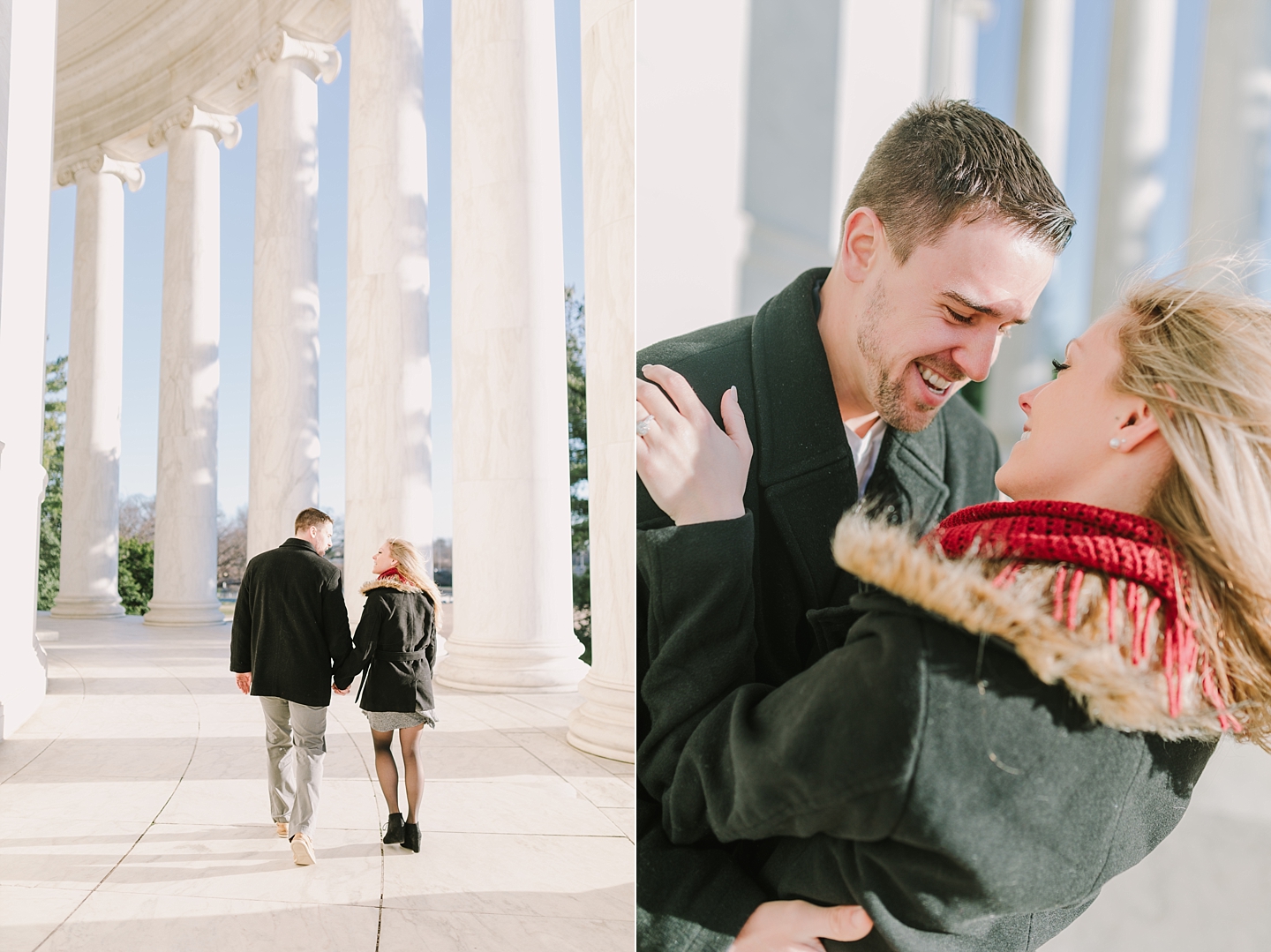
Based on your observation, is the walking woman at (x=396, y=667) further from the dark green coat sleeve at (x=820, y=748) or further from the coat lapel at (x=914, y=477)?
the dark green coat sleeve at (x=820, y=748)

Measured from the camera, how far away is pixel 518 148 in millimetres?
133750

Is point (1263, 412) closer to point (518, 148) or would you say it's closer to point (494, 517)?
point (494, 517)

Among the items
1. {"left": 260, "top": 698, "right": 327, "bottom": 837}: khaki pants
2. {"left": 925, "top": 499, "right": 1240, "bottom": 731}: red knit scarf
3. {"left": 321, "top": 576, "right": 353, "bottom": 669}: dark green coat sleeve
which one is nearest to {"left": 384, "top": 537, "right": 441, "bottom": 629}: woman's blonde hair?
{"left": 321, "top": 576, "right": 353, "bottom": 669}: dark green coat sleeve

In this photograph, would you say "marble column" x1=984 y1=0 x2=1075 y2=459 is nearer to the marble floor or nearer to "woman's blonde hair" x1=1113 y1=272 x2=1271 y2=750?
"woman's blonde hair" x1=1113 y1=272 x2=1271 y2=750

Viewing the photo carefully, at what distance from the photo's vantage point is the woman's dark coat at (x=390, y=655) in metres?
80.9

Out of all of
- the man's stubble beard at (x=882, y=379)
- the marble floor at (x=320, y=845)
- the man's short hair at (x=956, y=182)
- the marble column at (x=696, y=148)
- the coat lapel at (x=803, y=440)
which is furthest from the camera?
the marble floor at (x=320, y=845)

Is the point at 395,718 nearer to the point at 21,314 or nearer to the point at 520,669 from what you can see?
the point at 520,669

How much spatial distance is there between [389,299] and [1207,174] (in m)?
153

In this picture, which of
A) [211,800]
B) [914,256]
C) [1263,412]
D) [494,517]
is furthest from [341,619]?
[1263,412]

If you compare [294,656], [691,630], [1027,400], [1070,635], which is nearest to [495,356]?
[294,656]

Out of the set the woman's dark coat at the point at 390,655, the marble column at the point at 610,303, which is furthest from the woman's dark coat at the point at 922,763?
the woman's dark coat at the point at 390,655

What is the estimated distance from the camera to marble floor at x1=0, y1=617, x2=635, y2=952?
70688 millimetres

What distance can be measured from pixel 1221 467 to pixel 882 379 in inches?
323

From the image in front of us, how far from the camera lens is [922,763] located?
19922 millimetres
